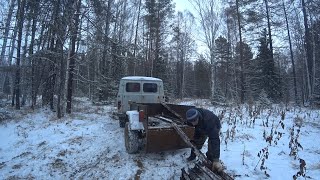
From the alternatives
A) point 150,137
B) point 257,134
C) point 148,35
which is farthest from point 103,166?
point 148,35

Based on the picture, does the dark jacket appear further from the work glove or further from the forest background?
the forest background

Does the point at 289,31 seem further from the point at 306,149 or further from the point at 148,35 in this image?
the point at 306,149

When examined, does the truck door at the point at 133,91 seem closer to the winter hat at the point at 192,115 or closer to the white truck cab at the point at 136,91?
the white truck cab at the point at 136,91

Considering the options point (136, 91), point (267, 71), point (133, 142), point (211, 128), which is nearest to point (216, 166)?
point (211, 128)

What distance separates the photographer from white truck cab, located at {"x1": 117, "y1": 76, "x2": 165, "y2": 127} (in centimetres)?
1152

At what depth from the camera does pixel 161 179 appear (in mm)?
5809

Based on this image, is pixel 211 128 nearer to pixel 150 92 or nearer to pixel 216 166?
pixel 216 166

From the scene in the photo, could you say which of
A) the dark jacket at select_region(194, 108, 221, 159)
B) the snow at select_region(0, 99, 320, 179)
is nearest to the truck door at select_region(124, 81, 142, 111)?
the snow at select_region(0, 99, 320, 179)

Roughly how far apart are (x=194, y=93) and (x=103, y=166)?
150 feet

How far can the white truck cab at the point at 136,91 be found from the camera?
11.5 metres

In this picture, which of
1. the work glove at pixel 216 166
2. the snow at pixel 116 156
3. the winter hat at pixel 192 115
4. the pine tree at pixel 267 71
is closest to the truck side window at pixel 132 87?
the snow at pixel 116 156

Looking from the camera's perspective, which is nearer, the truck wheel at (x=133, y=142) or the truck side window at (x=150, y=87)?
the truck wheel at (x=133, y=142)

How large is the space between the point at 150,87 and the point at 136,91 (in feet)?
2.18

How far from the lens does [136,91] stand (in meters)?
11.7
